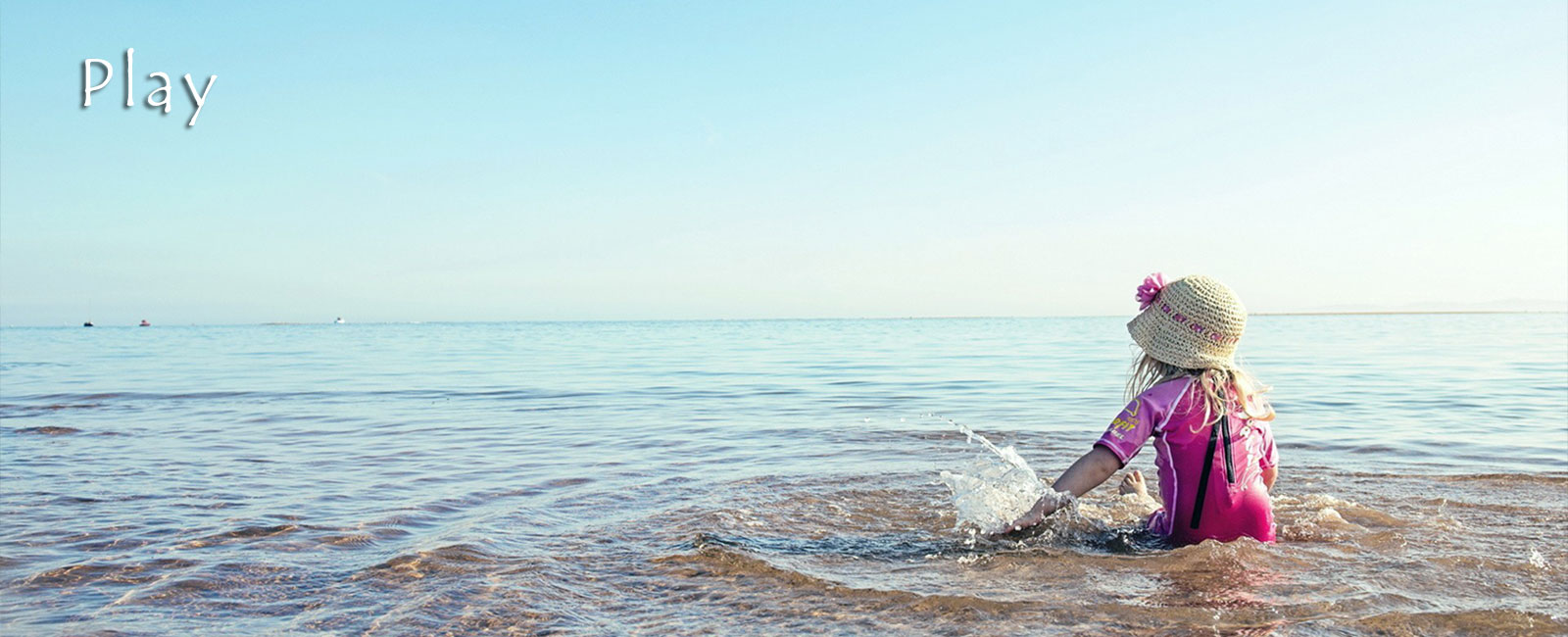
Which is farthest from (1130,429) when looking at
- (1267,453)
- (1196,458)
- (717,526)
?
(717,526)

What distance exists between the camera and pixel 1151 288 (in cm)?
525

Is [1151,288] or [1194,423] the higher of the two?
[1151,288]

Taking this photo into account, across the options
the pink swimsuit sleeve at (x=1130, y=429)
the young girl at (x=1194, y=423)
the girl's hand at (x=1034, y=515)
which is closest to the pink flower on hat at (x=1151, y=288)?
the young girl at (x=1194, y=423)

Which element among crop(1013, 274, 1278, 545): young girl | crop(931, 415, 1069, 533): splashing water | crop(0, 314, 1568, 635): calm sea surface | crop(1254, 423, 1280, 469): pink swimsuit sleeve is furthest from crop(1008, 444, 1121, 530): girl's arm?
crop(1254, 423, 1280, 469): pink swimsuit sleeve

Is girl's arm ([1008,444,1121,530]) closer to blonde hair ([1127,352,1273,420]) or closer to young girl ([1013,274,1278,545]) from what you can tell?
young girl ([1013,274,1278,545])

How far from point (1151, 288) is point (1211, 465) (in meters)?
0.93

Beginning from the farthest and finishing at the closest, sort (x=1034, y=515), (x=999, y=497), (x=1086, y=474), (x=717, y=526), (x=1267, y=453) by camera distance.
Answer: (x=717, y=526)
(x=999, y=497)
(x=1267, y=453)
(x=1034, y=515)
(x=1086, y=474)

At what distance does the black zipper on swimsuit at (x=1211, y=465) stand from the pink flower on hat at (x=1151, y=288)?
2.23 ft

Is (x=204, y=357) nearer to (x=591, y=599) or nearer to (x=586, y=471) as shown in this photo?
(x=586, y=471)

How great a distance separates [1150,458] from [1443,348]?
24.6m

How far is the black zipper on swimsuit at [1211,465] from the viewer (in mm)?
5012

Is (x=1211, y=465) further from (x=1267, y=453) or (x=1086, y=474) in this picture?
(x=1086, y=474)

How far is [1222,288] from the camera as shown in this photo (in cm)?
502

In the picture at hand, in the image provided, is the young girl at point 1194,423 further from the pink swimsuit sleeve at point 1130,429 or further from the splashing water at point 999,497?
the splashing water at point 999,497
